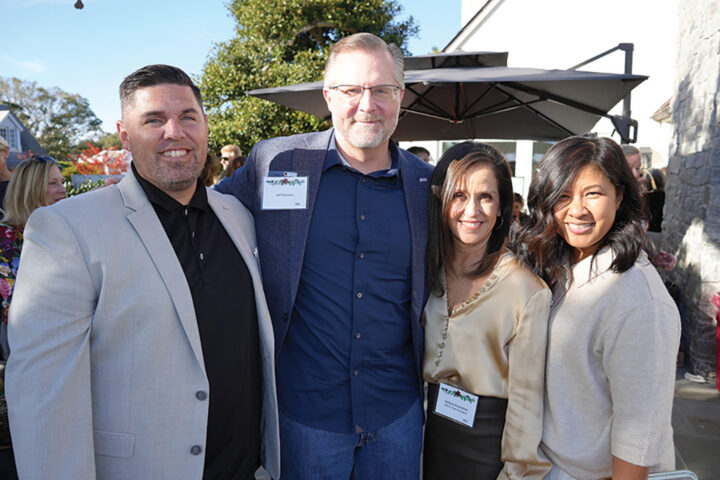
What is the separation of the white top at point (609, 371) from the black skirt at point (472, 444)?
0.60 ft

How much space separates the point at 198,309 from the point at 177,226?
31 centimetres

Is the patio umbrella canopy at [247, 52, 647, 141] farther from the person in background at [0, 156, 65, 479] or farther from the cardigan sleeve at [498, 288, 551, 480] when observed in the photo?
the cardigan sleeve at [498, 288, 551, 480]

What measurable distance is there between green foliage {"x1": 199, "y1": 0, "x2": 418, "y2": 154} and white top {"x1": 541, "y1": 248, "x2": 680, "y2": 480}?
31.7 ft

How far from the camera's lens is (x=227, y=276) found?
1.65 m

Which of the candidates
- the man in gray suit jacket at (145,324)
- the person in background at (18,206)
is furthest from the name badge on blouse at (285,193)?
the person in background at (18,206)

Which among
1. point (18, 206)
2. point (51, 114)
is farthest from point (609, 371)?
point (51, 114)

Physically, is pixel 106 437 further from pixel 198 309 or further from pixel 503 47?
pixel 503 47

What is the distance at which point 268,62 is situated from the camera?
11070 mm

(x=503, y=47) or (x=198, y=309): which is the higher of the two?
(x=503, y=47)

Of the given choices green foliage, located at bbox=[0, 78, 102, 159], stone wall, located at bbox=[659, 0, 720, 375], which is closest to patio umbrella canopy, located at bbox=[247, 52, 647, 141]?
stone wall, located at bbox=[659, 0, 720, 375]

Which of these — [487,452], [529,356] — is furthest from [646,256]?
[487,452]

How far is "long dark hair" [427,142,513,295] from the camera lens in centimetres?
194

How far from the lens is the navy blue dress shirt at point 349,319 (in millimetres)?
1920

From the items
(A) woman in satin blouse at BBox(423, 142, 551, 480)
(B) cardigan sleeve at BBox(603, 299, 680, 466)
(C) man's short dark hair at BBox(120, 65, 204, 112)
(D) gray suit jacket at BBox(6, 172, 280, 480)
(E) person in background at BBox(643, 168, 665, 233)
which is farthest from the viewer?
(E) person in background at BBox(643, 168, 665, 233)
